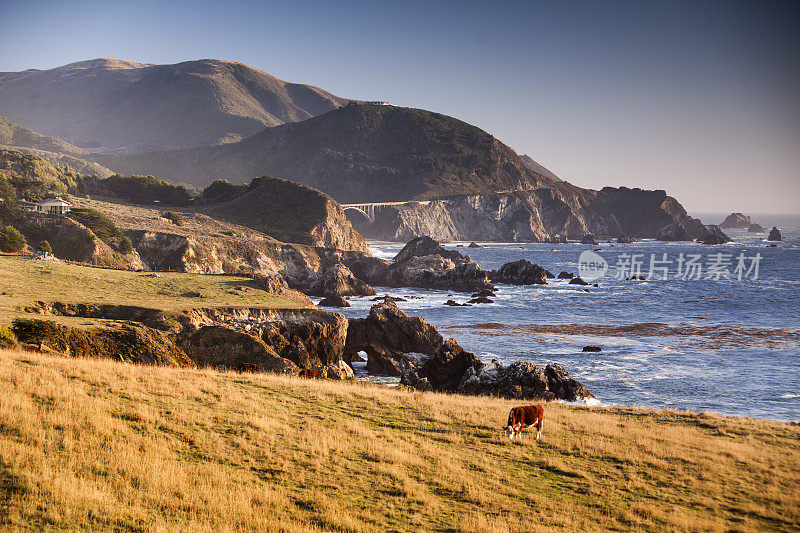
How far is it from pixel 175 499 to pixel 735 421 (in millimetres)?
23031

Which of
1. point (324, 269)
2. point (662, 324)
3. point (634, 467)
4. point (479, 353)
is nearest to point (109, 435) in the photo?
point (634, 467)

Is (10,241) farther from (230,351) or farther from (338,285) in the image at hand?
(338,285)

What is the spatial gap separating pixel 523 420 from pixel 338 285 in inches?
2531

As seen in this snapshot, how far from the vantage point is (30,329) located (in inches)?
949

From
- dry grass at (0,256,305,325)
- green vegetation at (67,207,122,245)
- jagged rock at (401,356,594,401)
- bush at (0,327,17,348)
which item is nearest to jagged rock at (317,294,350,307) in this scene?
dry grass at (0,256,305,325)

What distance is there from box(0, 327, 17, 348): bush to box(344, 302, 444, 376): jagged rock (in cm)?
2387

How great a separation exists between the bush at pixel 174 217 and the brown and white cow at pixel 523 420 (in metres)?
88.2

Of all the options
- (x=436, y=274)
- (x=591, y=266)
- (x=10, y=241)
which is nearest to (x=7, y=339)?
(x=10, y=241)

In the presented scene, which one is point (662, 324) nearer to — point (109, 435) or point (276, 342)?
point (276, 342)

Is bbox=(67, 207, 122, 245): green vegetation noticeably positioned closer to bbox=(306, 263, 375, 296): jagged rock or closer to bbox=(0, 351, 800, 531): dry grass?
bbox=(306, 263, 375, 296): jagged rock

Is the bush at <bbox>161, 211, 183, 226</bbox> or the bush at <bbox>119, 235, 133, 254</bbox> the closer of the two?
the bush at <bbox>119, 235, 133, 254</bbox>

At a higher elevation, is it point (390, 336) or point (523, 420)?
point (523, 420)

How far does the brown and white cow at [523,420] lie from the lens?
58.0ft

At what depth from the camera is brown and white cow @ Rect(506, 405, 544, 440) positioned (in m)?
17.7
